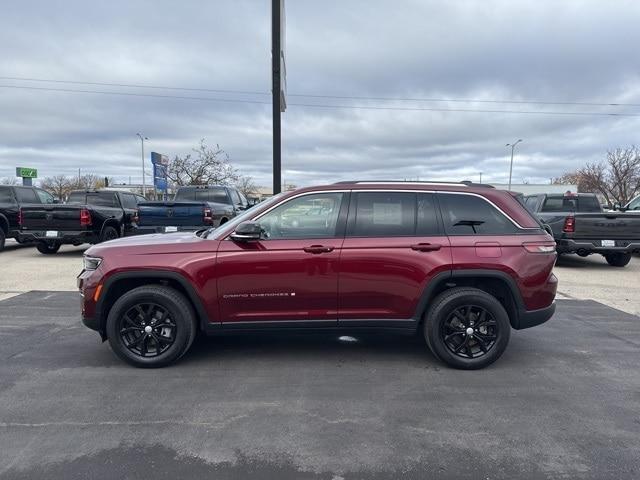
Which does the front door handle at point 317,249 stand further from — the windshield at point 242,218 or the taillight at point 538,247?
the taillight at point 538,247

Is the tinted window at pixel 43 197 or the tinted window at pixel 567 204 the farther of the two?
the tinted window at pixel 43 197

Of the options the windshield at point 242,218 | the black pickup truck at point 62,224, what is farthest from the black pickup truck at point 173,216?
the windshield at point 242,218

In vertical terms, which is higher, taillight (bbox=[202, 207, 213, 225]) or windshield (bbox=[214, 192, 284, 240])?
windshield (bbox=[214, 192, 284, 240])

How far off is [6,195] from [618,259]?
16.3 m

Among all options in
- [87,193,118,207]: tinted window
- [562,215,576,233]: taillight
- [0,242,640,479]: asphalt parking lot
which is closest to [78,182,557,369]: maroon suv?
[0,242,640,479]: asphalt parking lot

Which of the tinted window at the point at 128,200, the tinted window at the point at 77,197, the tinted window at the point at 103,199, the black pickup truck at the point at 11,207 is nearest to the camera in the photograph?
the black pickup truck at the point at 11,207

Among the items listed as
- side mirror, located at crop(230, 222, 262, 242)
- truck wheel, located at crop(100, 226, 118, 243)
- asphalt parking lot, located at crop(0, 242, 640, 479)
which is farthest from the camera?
truck wheel, located at crop(100, 226, 118, 243)

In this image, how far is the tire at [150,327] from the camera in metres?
4.42

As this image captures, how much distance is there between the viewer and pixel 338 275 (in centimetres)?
446

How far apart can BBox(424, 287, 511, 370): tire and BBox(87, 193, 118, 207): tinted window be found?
12306 millimetres

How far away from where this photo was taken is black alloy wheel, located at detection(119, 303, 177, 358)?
4.50 metres

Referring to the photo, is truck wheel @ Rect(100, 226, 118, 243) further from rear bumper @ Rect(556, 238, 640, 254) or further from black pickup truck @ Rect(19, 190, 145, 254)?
rear bumper @ Rect(556, 238, 640, 254)

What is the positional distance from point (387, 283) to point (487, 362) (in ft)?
4.01

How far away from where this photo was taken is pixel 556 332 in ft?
19.2
